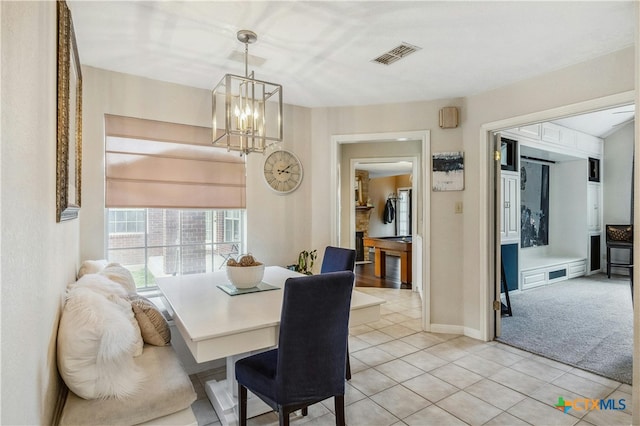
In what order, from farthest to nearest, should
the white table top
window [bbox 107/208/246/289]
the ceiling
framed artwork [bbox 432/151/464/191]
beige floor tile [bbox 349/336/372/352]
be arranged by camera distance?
framed artwork [bbox 432/151/464/191] < beige floor tile [bbox 349/336/372/352] < window [bbox 107/208/246/289] < the ceiling < the white table top

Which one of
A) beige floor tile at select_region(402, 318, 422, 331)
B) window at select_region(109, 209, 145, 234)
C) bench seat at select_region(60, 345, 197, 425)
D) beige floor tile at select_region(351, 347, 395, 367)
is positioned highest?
window at select_region(109, 209, 145, 234)

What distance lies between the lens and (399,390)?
2537mm

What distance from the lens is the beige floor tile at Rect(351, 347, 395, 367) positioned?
3.02 metres

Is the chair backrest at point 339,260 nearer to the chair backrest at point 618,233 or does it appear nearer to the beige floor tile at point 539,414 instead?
the beige floor tile at point 539,414

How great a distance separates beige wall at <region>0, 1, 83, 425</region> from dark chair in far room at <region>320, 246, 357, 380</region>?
191 cm

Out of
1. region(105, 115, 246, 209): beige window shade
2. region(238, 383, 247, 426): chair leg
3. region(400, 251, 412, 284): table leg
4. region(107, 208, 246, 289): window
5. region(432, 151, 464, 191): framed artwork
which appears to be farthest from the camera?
region(400, 251, 412, 284): table leg

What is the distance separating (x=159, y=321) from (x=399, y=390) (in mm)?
1774

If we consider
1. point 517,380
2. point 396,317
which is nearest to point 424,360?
point 517,380

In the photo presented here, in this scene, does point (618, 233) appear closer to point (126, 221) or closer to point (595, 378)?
point (595, 378)

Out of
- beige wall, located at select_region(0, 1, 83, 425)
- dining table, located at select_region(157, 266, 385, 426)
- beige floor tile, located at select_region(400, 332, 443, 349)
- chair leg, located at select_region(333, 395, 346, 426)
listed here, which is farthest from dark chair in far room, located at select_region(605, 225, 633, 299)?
beige wall, located at select_region(0, 1, 83, 425)

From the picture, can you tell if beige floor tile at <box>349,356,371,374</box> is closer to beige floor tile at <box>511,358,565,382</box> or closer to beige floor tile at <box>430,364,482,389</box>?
beige floor tile at <box>430,364,482,389</box>

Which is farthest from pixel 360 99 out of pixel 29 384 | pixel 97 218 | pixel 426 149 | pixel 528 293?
pixel 528 293

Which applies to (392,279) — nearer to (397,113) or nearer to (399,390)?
(397,113)

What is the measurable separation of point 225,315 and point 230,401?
0.79 m
